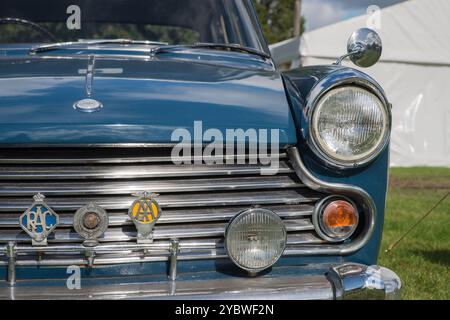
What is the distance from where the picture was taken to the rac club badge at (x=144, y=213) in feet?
6.79

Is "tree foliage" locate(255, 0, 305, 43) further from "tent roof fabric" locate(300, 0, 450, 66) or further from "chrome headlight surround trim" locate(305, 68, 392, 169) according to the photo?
"chrome headlight surround trim" locate(305, 68, 392, 169)

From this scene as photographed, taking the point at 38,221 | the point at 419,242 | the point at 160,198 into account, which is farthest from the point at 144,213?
the point at 419,242

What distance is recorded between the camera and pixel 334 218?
228cm

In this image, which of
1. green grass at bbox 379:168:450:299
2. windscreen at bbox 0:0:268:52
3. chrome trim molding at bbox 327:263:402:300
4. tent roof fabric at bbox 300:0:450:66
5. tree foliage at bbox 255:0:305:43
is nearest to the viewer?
chrome trim molding at bbox 327:263:402:300

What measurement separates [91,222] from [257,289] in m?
0.55

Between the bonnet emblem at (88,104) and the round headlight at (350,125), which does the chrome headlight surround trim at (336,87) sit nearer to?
the round headlight at (350,125)

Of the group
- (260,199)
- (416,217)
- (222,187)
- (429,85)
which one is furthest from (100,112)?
(429,85)

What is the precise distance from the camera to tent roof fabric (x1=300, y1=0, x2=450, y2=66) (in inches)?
478

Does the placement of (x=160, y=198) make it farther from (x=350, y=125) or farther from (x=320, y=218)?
(x=350, y=125)

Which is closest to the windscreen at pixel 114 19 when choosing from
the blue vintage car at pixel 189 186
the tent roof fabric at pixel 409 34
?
the blue vintage car at pixel 189 186

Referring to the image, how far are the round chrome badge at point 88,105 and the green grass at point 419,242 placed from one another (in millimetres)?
1478

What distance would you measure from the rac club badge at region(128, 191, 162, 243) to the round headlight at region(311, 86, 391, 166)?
22.5 inches

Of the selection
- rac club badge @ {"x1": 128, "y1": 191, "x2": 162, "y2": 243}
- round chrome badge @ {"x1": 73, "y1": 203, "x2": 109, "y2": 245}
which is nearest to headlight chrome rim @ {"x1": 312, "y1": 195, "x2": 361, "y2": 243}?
rac club badge @ {"x1": 128, "y1": 191, "x2": 162, "y2": 243}
